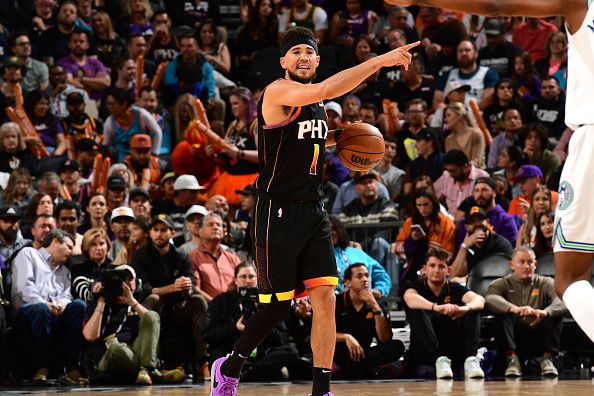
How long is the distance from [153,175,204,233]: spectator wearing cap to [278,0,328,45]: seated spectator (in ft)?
17.7

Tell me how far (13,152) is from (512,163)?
6.24 m

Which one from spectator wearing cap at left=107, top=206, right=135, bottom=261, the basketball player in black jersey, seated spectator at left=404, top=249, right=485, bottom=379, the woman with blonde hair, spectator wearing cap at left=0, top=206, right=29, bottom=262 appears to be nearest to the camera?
the basketball player in black jersey

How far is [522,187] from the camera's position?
13.0 meters

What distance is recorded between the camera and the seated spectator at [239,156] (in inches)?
546

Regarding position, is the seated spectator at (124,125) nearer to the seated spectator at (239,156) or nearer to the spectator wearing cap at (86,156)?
the spectator wearing cap at (86,156)

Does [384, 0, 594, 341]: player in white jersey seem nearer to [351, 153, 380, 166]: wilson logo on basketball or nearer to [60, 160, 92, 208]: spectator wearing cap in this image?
[351, 153, 380, 166]: wilson logo on basketball

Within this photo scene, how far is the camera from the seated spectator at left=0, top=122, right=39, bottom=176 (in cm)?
1430

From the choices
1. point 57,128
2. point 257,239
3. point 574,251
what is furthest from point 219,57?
point 574,251

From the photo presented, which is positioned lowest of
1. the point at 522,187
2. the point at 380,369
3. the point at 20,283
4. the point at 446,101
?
the point at 380,369

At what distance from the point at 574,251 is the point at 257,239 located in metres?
2.21

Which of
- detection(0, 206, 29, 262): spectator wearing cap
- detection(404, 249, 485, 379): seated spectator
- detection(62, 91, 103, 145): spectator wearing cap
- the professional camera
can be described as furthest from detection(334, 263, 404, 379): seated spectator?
detection(62, 91, 103, 145): spectator wearing cap

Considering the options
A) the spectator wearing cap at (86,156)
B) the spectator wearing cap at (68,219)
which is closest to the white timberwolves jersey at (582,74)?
the spectator wearing cap at (68,219)

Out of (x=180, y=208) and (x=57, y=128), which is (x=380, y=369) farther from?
(x=57, y=128)

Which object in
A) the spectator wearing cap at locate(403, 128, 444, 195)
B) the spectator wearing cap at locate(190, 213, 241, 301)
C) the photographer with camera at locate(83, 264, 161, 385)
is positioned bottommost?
the photographer with camera at locate(83, 264, 161, 385)
